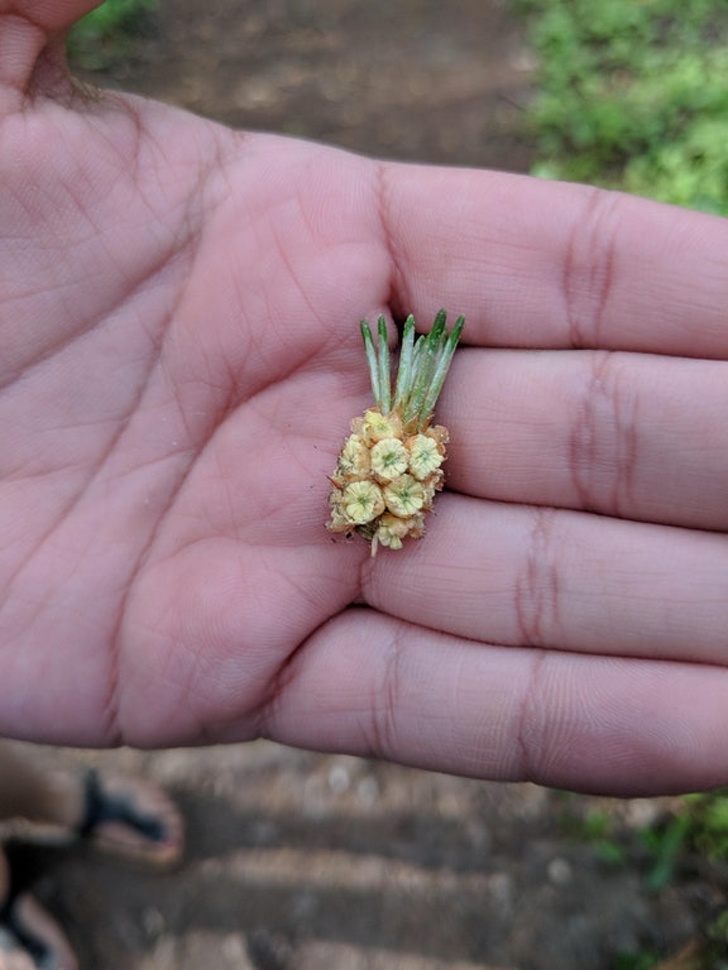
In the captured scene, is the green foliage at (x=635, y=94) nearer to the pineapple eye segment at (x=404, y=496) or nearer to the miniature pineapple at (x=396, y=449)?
the miniature pineapple at (x=396, y=449)

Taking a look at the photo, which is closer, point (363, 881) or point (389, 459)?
point (389, 459)

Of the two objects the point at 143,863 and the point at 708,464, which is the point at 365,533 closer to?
the point at 708,464

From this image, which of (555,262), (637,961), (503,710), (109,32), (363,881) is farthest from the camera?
(109,32)

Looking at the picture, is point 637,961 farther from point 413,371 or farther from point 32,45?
point 32,45

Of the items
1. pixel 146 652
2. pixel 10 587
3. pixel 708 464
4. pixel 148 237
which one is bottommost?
pixel 146 652

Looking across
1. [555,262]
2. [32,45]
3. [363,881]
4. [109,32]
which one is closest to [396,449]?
[555,262]

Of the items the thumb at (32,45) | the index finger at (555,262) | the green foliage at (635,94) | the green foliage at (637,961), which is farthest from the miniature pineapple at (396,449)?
the green foliage at (635,94)

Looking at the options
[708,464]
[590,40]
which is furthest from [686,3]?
[708,464]

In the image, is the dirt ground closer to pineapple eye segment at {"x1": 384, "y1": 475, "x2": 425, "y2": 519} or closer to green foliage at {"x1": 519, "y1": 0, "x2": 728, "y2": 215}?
pineapple eye segment at {"x1": 384, "y1": 475, "x2": 425, "y2": 519}
